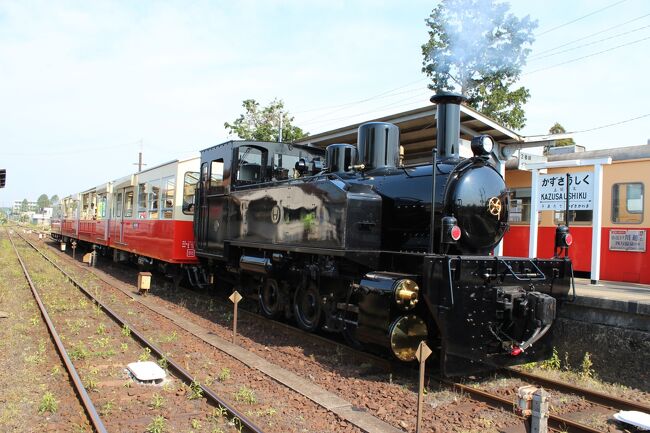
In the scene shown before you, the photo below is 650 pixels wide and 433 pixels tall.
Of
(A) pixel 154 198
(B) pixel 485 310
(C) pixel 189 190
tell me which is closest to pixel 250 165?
(C) pixel 189 190

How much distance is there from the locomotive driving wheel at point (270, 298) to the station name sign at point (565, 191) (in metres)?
4.88

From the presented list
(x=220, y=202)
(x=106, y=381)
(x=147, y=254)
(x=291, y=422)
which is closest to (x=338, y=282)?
(x=291, y=422)

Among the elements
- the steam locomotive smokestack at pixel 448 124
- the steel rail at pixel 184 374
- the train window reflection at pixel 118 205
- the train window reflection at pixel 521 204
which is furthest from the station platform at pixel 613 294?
the train window reflection at pixel 118 205

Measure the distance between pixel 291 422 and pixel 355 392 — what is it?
1007 mm

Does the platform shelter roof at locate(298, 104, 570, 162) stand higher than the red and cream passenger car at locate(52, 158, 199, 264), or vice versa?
the platform shelter roof at locate(298, 104, 570, 162)

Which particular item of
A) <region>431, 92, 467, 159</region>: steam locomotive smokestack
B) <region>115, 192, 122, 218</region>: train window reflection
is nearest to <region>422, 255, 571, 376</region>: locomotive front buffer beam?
<region>431, 92, 467, 159</region>: steam locomotive smokestack

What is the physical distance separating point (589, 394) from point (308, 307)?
3.78m

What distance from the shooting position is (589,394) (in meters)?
5.29

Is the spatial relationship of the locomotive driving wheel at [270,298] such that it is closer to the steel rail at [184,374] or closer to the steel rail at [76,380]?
the steel rail at [184,374]

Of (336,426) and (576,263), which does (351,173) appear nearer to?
(336,426)

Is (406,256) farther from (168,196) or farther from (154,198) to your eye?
(154,198)

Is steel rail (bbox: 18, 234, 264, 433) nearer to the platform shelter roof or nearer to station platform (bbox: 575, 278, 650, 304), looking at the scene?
station platform (bbox: 575, 278, 650, 304)

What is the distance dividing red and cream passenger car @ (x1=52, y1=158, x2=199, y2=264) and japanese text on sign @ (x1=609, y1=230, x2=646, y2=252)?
8662 mm

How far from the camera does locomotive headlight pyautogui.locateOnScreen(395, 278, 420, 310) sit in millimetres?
5285
